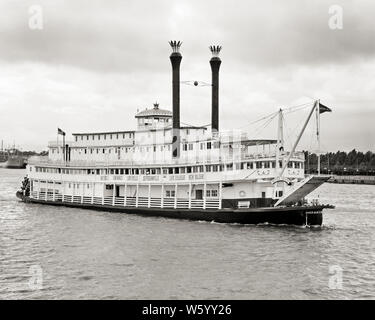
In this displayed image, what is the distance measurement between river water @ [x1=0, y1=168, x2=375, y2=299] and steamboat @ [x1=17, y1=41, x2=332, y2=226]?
2.31 metres

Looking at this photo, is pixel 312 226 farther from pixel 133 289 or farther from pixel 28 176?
pixel 28 176

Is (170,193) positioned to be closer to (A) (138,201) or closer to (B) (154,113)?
(A) (138,201)

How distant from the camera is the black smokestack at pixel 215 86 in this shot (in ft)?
177

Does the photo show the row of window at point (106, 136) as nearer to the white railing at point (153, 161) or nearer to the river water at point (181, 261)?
the white railing at point (153, 161)

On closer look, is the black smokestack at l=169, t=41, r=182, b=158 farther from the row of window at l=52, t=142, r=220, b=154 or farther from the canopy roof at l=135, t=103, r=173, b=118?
the canopy roof at l=135, t=103, r=173, b=118

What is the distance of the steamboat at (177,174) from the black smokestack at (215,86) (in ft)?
0.38

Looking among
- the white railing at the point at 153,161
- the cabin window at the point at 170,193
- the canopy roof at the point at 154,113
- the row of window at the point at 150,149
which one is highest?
the canopy roof at the point at 154,113

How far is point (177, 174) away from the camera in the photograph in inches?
1754

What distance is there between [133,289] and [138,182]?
26658 mm

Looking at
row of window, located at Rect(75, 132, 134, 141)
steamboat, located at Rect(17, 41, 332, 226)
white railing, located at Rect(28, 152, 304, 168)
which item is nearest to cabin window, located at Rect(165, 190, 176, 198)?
steamboat, located at Rect(17, 41, 332, 226)

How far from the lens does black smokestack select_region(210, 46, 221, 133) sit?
53.8m

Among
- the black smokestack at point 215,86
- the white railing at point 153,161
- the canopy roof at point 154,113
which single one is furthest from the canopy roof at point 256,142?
the canopy roof at point 154,113

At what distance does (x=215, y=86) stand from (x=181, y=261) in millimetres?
31944
